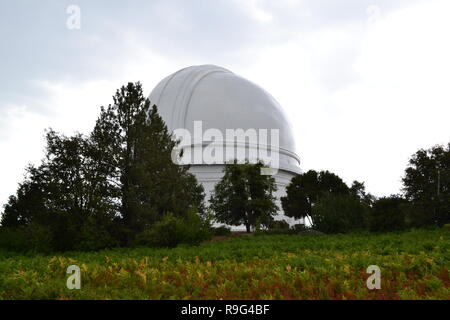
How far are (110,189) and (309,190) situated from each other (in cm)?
2284

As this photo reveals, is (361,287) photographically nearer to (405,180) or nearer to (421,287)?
(421,287)

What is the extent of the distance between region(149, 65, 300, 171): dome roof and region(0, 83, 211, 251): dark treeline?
74.7ft

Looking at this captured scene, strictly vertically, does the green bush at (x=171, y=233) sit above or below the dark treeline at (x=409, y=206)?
below

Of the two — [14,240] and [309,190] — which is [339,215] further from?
[14,240]

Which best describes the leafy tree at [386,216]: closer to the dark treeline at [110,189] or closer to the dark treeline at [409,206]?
the dark treeline at [409,206]

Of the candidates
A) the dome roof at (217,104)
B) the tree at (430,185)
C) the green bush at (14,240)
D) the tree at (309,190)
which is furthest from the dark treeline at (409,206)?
the green bush at (14,240)

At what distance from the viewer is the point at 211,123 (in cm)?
4456

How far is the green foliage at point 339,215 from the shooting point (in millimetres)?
30125

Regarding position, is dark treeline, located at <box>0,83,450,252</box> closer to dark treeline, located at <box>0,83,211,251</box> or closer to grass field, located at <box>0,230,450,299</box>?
dark treeline, located at <box>0,83,211,251</box>

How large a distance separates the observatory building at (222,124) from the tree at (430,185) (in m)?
17.0

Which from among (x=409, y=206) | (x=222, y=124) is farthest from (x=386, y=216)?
(x=222, y=124)
